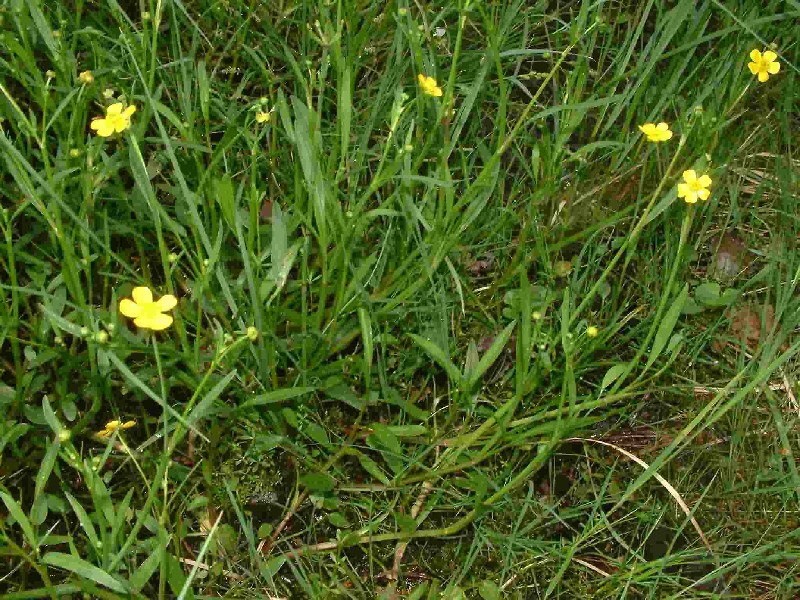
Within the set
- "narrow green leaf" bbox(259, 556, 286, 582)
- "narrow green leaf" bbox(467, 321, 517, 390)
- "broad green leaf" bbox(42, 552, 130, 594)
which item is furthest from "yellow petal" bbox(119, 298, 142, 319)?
"narrow green leaf" bbox(467, 321, 517, 390)

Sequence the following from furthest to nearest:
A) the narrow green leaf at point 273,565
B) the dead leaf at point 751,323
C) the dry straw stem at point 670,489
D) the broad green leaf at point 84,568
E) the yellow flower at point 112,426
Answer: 1. the dead leaf at point 751,323
2. the dry straw stem at point 670,489
3. the narrow green leaf at point 273,565
4. the yellow flower at point 112,426
5. the broad green leaf at point 84,568

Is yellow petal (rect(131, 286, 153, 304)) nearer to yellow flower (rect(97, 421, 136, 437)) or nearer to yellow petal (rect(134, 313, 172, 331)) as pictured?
yellow petal (rect(134, 313, 172, 331))

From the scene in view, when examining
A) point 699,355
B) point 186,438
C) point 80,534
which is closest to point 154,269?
point 186,438

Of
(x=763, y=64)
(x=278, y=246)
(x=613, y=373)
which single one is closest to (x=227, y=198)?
(x=278, y=246)

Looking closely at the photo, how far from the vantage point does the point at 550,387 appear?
1.76 m

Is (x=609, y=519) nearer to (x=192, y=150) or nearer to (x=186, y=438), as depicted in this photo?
(x=186, y=438)

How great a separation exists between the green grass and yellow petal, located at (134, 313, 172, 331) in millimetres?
134

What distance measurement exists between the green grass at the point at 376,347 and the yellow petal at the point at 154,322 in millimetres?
134

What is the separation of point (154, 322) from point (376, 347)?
56cm

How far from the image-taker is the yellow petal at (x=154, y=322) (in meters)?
1.33

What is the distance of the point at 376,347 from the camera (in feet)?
Answer: 5.90

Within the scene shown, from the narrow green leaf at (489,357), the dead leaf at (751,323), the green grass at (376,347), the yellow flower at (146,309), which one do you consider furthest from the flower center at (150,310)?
the dead leaf at (751,323)

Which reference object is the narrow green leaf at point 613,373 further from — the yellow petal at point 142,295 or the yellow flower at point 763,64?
the yellow petal at point 142,295

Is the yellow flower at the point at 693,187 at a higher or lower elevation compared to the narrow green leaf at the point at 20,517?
higher
